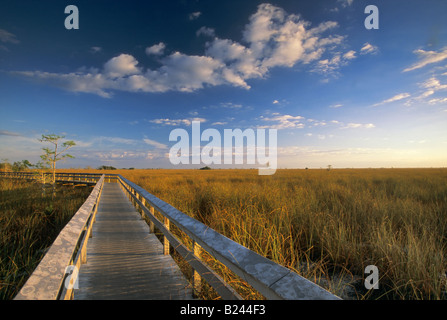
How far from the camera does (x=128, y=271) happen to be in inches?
138

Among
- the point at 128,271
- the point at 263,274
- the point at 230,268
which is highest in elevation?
the point at 263,274

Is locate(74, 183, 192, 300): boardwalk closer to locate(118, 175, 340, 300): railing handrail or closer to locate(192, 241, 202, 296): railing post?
locate(192, 241, 202, 296): railing post

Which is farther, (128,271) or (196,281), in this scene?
(128,271)

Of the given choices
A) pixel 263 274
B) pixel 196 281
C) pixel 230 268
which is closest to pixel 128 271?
pixel 196 281

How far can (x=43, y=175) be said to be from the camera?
634 inches

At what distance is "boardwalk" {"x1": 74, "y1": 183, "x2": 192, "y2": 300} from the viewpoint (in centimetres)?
287

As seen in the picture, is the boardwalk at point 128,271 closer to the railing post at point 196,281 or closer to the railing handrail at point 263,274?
the railing post at point 196,281

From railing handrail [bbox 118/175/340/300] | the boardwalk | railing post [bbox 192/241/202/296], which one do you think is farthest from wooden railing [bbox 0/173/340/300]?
the boardwalk

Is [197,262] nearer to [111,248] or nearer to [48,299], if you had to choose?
[48,299]

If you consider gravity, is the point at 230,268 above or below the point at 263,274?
below

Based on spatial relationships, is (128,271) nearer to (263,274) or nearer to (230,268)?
(230,268)

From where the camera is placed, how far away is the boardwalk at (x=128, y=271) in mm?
2871
